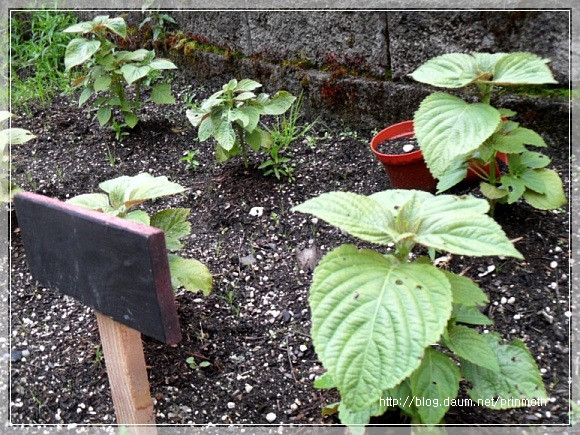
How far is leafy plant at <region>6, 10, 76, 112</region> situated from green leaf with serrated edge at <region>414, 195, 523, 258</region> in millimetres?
3248

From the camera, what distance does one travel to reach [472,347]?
1.68 m

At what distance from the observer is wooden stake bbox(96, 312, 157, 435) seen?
70.9 inches

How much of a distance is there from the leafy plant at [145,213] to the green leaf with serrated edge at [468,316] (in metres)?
0.84

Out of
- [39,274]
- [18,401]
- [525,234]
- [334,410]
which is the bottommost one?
[18,401]

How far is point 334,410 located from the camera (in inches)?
74.3

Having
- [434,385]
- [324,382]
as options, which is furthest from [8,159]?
[434,385]

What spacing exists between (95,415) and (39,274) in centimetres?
61

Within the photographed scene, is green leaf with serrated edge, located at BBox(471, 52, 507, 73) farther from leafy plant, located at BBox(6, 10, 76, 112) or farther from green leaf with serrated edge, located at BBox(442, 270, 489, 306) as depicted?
leafy plant, located at BBox(6, 10, 76, 112)

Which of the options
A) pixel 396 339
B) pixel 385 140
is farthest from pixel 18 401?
pixel 385 140

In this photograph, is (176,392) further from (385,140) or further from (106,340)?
(385,140)

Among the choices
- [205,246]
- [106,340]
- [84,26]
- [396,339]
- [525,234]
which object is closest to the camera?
[396,339]

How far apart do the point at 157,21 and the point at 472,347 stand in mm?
3251

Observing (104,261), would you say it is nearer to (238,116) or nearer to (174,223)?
(174,223)

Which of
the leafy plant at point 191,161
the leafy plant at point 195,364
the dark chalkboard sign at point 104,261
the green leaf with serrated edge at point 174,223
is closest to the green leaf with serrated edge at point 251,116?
the leafy plant at point 191,161
